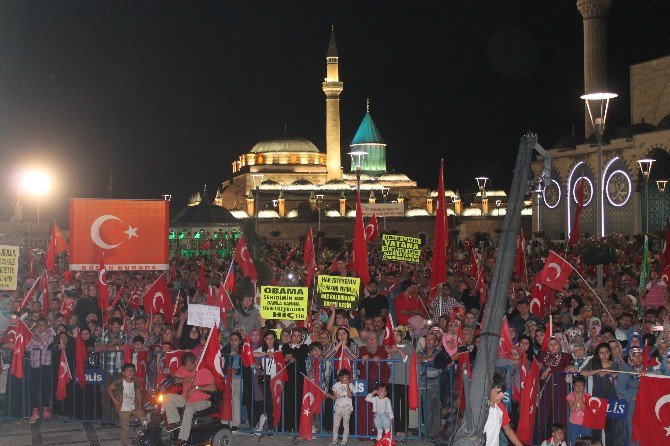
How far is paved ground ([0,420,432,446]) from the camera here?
10.4 metres

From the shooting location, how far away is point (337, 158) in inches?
3024

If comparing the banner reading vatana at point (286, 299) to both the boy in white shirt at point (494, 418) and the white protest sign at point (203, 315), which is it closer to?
the white protest sign at point (203, 315)

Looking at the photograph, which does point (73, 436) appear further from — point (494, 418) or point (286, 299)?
point (494, 418)

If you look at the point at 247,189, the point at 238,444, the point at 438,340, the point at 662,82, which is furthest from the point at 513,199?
the point at 247,189

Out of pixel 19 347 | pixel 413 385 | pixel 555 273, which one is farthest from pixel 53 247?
pixel 413 385

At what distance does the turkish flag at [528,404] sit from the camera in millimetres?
9320

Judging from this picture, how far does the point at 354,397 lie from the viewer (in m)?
10.5

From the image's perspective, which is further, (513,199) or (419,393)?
(419,393)

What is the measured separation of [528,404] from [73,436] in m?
4.87

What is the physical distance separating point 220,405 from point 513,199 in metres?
4.01

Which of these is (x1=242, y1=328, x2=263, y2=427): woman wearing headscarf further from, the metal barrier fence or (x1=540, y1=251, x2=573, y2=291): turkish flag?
(x1=540, y1=251, x2=573, y2=291): turkish flag

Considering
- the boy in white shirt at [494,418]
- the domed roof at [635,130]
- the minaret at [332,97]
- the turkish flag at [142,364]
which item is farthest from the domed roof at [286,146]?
the boy in white shirt at [494,418]

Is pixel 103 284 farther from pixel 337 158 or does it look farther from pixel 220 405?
pixel 337 158

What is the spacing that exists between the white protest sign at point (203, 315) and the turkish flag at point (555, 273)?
4.75m
